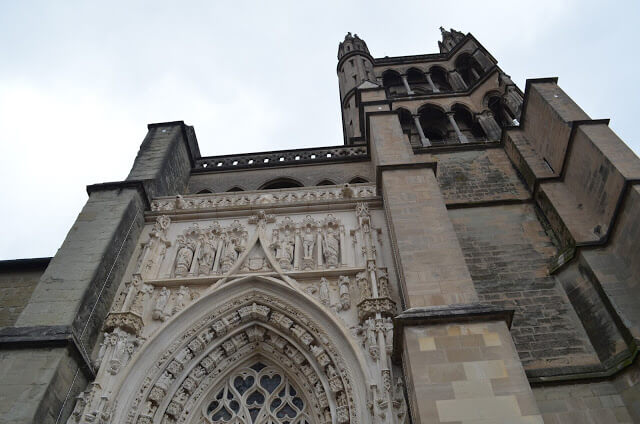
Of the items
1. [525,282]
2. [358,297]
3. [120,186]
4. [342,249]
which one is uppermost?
[120,186]

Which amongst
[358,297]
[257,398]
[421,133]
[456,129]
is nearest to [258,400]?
[257,398]

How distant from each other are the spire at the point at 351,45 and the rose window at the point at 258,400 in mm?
17124

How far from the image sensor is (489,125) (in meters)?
13.4

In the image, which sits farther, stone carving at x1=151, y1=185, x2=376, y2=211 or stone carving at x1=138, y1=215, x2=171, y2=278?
stone carving at x1=151, y1=185, x2=376, y2=211

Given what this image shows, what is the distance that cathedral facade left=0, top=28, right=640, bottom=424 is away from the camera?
551 cm

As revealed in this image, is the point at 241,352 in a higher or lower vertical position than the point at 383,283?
lower

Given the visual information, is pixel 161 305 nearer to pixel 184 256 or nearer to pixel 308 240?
pixel 184 256

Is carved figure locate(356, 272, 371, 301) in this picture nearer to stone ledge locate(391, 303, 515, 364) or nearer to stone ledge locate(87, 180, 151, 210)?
stone ledge locate(391, 303, 515, 364)

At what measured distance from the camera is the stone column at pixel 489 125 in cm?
1289

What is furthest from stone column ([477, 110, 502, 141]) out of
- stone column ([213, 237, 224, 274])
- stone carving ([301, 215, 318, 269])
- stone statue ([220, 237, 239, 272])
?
stone column ([213, 237, 224, 274])

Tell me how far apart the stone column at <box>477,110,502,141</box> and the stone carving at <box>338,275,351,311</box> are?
746 cm

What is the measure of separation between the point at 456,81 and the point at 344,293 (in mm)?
13334

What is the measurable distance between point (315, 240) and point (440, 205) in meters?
2.24

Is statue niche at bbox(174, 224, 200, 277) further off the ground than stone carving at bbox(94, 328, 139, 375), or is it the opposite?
statue niche at bbox(174, 224, 200, 277)
